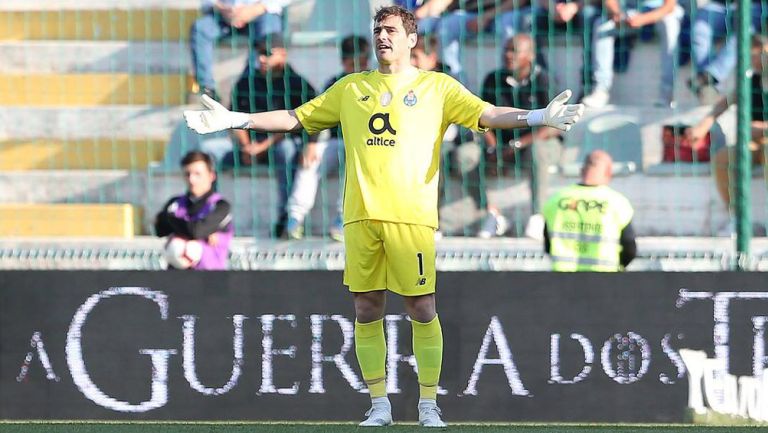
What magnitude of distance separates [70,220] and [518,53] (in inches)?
103

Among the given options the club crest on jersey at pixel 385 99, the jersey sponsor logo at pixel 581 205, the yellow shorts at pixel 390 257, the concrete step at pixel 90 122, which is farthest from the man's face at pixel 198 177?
the club crest on jersey at pixel 385 99

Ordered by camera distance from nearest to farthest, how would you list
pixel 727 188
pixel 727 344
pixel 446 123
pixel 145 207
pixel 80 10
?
pixel 446 123 → pixel 727 344 → pixel 727 188 → pixel 145 207 → pixel 80 10

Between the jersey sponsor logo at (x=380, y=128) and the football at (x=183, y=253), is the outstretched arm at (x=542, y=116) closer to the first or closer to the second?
the jersey sponsor logo at (x=380, y=128)

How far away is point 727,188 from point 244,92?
8.48 feet

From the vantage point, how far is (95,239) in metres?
7.68

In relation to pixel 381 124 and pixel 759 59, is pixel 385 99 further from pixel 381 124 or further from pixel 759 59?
pixel 759 59

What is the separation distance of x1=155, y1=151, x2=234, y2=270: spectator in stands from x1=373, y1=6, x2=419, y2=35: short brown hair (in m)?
1.86

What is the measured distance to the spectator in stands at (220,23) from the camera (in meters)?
8.12

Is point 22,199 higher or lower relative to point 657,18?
lower

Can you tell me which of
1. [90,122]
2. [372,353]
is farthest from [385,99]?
[90,122]

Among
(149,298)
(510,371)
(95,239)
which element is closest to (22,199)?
(95,239)

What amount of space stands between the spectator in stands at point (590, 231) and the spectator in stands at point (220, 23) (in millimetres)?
2109

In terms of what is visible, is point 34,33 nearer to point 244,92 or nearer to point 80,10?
point 80,10

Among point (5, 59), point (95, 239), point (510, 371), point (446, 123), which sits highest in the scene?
point (5, 59)
